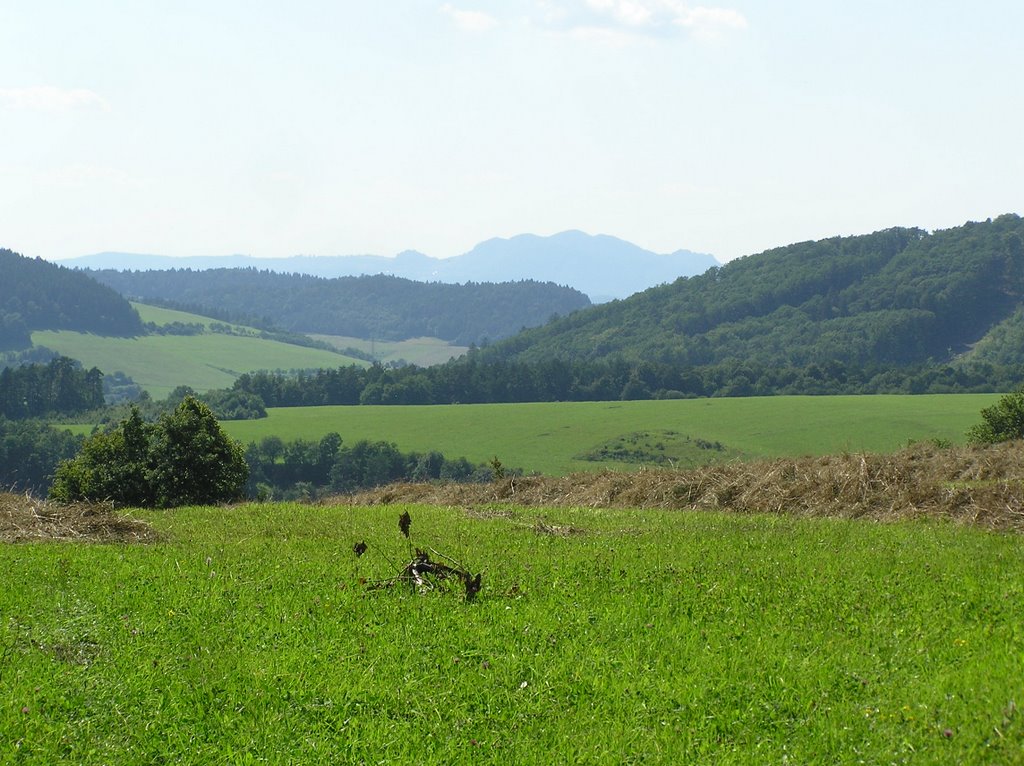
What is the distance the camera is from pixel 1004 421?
38.9 metres

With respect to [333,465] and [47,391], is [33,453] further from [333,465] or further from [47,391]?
[47,391]

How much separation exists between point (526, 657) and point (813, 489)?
46.4 ft

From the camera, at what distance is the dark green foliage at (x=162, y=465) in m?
25.1

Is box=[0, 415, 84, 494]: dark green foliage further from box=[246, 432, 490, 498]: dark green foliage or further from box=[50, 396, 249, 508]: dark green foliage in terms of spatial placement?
box=[50, 396, 249, 508]: dark green foliage

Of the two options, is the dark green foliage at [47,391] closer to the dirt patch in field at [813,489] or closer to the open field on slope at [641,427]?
the open field on slope at [641,427]

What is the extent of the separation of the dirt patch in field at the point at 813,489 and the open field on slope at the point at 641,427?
5703cm

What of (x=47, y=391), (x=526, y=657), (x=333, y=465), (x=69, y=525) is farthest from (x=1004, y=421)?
(x=47, y=391)

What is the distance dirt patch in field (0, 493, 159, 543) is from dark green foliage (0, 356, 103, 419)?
141765 mm

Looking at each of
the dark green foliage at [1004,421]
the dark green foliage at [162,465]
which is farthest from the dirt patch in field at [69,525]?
the dark green foliage at [1004,421]

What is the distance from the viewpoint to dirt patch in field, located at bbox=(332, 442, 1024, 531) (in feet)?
65.4

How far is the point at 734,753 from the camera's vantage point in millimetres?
8117

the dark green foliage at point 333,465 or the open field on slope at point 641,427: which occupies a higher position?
the open field on slope at point 641,427

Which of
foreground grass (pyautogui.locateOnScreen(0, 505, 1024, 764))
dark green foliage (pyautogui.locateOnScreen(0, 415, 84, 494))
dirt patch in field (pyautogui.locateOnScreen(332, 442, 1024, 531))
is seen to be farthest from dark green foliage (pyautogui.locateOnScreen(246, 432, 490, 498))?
foreground grass (pyautogui.locateOnScreen(0, 505, 1024, 764))

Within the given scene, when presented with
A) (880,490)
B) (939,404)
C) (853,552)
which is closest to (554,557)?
(853,552)
